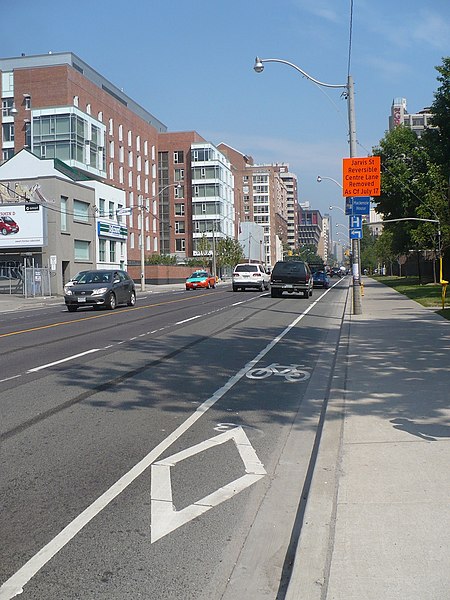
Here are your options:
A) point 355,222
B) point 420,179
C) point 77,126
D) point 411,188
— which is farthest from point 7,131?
point 355,222

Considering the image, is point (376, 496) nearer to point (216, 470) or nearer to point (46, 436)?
point (216, 470)

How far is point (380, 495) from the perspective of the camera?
497 cm

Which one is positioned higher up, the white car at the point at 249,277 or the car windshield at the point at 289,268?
the car windshield at the point at 289,268

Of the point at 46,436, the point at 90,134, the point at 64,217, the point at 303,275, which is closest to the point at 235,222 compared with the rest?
the point at 90,134

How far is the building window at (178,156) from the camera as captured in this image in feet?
346

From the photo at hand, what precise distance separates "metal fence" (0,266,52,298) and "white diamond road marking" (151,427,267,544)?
39855mm

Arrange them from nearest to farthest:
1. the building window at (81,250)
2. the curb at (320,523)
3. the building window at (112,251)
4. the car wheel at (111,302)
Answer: the curb at (320,523) → the car wheel at (111,302) → the building window at (81,250) → the building window at (112,251)

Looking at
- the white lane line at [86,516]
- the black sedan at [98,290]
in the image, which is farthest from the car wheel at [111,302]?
the white lane line at [86,516]

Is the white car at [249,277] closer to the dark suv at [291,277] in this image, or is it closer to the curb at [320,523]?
the dark suv at [291,277]

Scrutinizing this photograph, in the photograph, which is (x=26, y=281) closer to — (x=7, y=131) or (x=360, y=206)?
(x=360, y=206)

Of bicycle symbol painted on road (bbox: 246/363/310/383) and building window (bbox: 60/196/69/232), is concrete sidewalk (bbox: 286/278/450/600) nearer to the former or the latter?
bicycle symbol painted on road (bbox: 246/363/310/383)

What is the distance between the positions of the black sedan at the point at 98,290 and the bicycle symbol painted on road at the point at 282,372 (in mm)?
15314

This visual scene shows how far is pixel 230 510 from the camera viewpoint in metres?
4.93

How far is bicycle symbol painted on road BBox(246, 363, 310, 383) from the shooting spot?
10.6 meters
